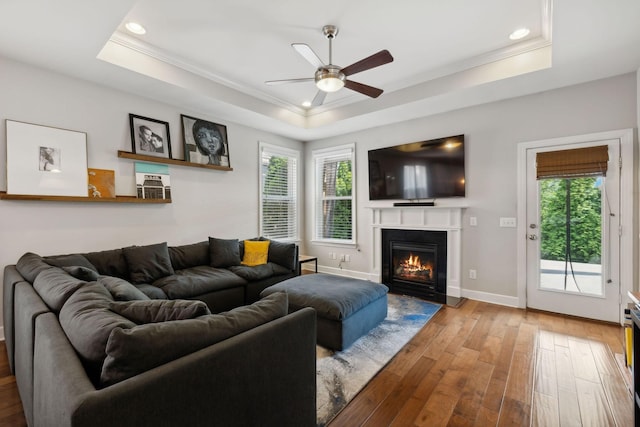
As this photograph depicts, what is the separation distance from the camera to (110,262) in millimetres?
3135

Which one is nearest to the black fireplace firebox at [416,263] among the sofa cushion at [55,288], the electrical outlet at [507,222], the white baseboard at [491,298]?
the white baseboard at [491,298]

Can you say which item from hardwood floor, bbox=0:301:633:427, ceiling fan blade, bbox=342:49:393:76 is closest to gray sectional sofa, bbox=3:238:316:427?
hardwood floor, bbox=0:301:633:427

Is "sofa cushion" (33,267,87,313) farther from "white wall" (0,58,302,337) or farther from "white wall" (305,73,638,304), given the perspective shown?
"white wall" (305,73,638,304)

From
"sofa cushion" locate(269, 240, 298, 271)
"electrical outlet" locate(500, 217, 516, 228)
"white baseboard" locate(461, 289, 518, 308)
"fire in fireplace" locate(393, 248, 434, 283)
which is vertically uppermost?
"electrical outlet" locate(500, 217, 516, 228)

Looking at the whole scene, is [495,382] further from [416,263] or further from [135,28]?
[135,28]

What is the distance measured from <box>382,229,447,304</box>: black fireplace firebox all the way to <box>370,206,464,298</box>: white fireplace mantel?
0.07 m

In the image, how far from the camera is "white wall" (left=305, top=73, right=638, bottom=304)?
10.4 feet

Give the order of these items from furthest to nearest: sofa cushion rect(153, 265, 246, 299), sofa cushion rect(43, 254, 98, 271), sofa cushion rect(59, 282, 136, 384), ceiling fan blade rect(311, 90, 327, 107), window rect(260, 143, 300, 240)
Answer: window rect(260, 143, 300, 240)
ceiling fan blade rect(311, 90, 327, 107)
sofa cushion rect(153, 265, 246, 299)
sofa cushion rect(43, 254, 98, 271)
sofa cushion rect(59, 282, 136, 384)

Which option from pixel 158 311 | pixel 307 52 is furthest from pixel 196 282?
pixel 307 52

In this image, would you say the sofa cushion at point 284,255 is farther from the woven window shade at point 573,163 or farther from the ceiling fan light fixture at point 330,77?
the woven window shade at point 573,163

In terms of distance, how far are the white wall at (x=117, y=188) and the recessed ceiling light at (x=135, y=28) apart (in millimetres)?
977

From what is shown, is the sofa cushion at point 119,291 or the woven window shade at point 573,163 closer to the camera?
the sofa cushion at point 119,291

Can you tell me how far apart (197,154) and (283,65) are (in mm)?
1763

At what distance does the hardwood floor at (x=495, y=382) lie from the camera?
1791 millimetres
